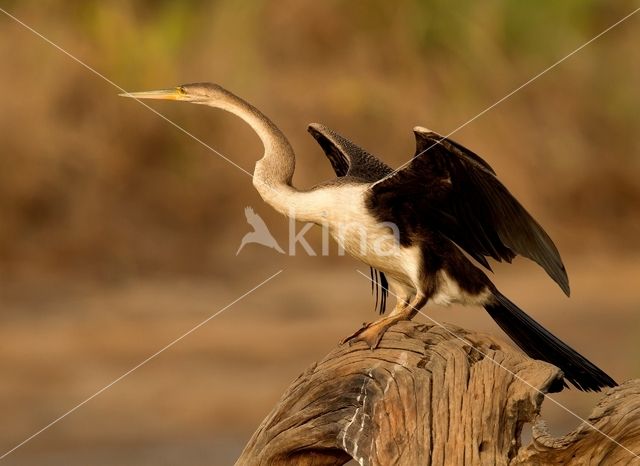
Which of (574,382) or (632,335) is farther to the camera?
(632,335)

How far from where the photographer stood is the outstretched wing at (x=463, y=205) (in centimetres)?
491

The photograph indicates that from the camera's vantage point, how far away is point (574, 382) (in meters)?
5.07

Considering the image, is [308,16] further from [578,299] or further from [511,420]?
[511,420]

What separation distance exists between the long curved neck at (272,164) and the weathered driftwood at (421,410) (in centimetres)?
72

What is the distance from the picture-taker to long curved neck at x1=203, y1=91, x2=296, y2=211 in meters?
5.21

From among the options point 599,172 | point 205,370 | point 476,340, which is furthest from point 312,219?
point 599,172

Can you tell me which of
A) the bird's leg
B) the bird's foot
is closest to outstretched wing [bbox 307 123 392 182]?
the bird's leg

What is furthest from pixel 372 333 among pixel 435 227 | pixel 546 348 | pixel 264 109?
pixel 264 109

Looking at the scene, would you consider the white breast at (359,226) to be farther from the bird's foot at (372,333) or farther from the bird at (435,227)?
the bird's foot at (372,333)

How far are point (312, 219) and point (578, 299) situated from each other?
18.7 ft

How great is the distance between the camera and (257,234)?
34.4 ft

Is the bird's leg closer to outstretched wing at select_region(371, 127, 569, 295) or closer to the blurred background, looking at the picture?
outstretched wing at select_region(371, 127, 569, 295)

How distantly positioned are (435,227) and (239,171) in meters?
5.29

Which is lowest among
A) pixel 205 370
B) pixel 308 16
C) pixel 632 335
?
pixel 205 370
